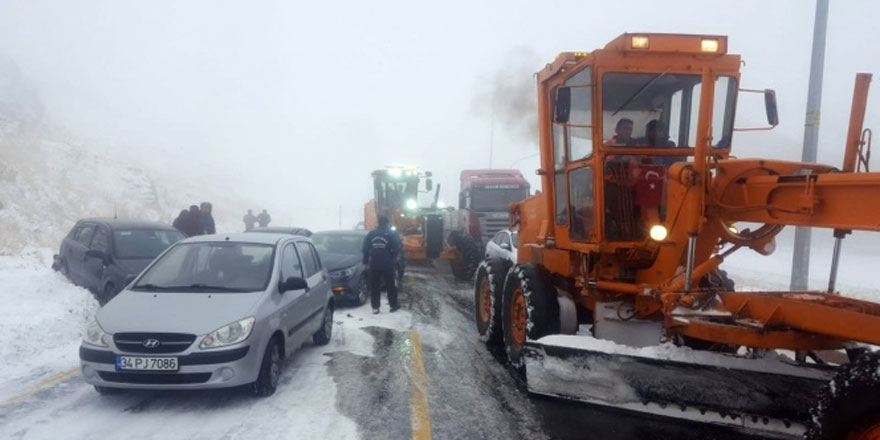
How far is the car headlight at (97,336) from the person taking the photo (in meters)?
5.03

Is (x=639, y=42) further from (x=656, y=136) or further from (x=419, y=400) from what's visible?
(x=419, y=400)

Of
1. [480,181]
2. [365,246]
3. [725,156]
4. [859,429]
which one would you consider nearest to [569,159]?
[725,156]

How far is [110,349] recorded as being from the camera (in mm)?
4977

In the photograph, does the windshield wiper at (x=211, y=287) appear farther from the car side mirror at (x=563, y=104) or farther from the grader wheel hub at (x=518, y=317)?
the car side mirror at (x=563, y=104)

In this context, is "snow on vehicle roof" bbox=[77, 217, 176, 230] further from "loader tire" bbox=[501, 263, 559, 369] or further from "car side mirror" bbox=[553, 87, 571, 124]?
"car side mirror" bbox=[553, 87, 571, 124]

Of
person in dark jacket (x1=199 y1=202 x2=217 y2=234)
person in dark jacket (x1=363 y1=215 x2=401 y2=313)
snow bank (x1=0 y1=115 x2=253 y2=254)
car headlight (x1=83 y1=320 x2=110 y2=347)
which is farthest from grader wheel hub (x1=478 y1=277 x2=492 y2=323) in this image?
snow bank (x1=0 y1=115 x2=253 y2=254)

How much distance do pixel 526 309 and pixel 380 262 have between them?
4875 mm

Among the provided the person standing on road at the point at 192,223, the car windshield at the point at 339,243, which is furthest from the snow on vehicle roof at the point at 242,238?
the person standing on road at the point at 192,223

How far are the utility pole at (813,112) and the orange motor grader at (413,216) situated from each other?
357 inches

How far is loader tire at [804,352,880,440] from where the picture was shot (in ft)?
9.20

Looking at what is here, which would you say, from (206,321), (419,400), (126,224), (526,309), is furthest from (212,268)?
(126,224)

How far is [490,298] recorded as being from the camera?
8023 mm

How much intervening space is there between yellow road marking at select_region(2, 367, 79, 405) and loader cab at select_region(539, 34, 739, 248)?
5485mm

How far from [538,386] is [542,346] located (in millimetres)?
343
